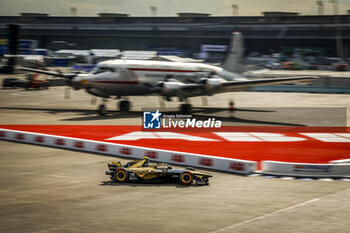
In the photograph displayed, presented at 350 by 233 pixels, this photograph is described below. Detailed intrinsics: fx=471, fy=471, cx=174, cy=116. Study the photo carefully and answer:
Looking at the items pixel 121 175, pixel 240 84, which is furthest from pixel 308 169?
pixel 240 84

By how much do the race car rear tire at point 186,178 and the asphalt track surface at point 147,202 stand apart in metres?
0.19

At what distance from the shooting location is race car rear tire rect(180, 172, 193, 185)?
49.3ft

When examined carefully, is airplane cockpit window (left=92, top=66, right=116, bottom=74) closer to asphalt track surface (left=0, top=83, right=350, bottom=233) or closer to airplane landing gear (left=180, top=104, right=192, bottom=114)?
airplane landing gear (left=180, top=104, right=192, bottom=114)

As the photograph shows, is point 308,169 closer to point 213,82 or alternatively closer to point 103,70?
point 213,82

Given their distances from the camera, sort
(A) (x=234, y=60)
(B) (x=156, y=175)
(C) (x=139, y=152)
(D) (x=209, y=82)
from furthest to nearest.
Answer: (A) (x=234, y=60)
(D) (x=209, y=82)
(C) (x=139, y=152)
(B) (x=156, y=175)

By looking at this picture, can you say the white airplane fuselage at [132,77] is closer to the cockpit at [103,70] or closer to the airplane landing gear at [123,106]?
the cockpit at [103,70]

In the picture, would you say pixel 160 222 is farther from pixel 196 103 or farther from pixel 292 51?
pixel 292 51

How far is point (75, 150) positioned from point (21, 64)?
57838 mm

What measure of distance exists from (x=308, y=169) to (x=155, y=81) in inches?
751

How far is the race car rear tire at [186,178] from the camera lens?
49.3ft

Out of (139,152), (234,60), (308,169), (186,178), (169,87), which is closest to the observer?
(186,178)

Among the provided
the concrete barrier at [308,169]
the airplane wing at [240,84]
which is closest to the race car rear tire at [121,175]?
A: the concrete barrier at [308,169]

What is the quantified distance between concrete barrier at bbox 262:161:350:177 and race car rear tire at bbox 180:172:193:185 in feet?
11.3

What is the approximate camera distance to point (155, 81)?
112 feet
